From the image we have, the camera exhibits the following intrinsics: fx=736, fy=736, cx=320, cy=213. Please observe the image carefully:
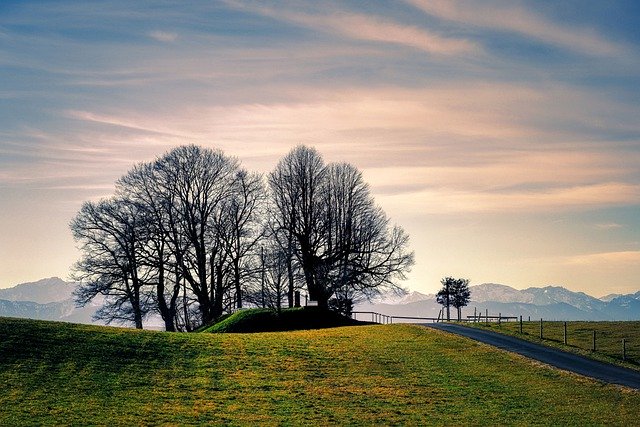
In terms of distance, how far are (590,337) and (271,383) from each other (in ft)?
114

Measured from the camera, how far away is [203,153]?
289ft

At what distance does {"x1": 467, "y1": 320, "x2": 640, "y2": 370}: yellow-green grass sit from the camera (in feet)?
172

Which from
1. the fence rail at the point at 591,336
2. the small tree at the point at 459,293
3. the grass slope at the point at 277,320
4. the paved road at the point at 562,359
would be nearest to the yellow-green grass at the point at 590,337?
the fence rail at the point at 591,336

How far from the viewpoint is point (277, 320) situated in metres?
74.6

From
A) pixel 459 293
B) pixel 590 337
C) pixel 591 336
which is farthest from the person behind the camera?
pixel 459 293

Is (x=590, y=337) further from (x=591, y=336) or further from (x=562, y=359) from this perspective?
(x=562, y=359)

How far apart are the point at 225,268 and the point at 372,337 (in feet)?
111

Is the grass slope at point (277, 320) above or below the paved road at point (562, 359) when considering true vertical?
above

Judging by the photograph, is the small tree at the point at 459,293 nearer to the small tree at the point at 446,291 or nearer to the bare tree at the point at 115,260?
the small tree at the point at 446,291

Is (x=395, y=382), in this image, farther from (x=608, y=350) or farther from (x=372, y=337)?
(x=608, y=350)

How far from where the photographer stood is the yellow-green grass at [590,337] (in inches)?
2067

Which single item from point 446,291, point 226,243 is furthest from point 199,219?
point 446,291

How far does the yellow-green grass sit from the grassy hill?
777 cm

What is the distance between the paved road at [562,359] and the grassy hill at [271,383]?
1.96m
